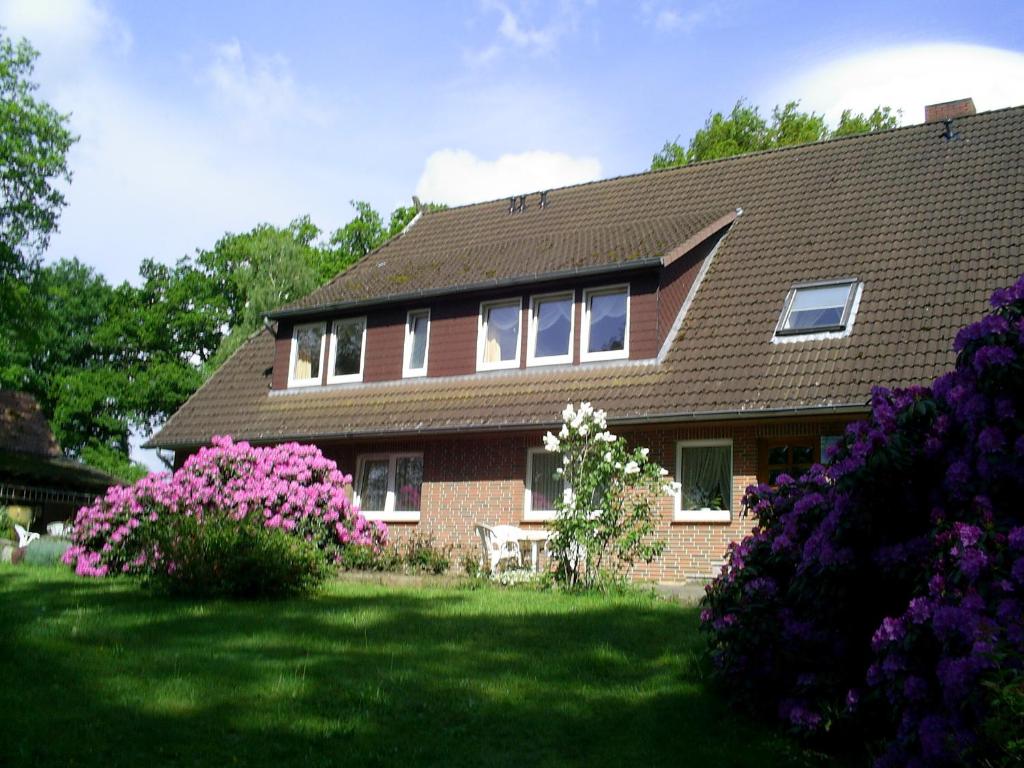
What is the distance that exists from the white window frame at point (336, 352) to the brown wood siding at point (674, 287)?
6.32 meters

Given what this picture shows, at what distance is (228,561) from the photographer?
11555mm

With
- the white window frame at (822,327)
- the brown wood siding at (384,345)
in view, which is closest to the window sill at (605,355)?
the white window frame at (822,327)

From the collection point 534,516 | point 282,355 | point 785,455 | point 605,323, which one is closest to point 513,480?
point 534,516

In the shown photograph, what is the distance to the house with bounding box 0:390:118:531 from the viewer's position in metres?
29.9

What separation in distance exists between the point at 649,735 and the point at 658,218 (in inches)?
635

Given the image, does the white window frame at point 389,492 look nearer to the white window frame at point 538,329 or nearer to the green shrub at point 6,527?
the white window frame at point 538,329

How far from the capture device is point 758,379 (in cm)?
1630

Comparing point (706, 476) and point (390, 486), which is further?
→ point (390, 486)

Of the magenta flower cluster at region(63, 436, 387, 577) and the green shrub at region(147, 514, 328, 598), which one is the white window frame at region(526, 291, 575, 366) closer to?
the magenta flower cluster at region(63, 436, 387, 577)

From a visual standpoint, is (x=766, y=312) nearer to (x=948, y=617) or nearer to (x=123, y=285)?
(x=948, y=617)

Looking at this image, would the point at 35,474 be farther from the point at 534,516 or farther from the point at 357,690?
the point at 357,690

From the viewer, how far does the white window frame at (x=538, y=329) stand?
62.4 feet

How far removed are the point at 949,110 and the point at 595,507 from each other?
13142mm

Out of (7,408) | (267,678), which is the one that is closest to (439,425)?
(267,678)
